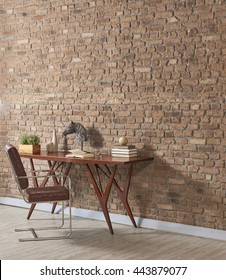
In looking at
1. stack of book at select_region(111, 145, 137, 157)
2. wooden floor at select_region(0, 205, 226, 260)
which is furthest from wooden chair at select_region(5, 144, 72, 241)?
stack of book at select_region(111, 145, 137, 157)

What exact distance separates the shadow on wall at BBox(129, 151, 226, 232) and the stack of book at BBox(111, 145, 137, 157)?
268 mm

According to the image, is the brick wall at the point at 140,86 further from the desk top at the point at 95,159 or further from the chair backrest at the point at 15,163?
the chair backrest at the point at 15,163

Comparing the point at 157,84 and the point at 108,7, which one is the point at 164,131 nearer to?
the point at 157,84

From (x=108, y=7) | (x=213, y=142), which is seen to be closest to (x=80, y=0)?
(x=108, y=7)

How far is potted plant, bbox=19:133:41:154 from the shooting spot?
650 centimetres

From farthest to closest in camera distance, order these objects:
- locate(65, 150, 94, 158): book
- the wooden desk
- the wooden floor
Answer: locate(65, 150, 94, 158): book → the wooden desk → the wooden floor

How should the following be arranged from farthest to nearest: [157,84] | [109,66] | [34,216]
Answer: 1. [34,216]
2. [109,66]
3. [157,84]

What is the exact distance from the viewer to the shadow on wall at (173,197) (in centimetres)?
561

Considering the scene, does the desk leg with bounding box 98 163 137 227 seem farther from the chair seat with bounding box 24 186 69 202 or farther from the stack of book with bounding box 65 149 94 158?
the chair seat with bounding box 24 186 69 202

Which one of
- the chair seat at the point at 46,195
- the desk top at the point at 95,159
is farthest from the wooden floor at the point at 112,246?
the desk top at the point at 95,159

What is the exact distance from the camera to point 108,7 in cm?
627

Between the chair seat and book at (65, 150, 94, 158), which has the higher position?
book at (65, 150, 94, 158)

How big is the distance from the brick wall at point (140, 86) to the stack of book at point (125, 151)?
19 cm

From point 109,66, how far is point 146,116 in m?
0.80
